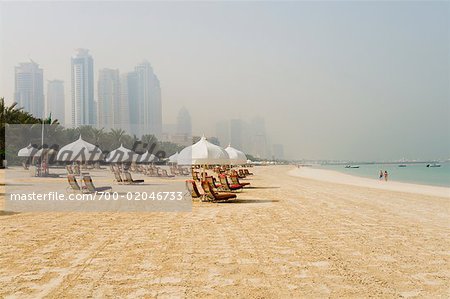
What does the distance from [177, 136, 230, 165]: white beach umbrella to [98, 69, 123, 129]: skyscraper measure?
5535 centimetres

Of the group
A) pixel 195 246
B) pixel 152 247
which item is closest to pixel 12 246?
pixel 152 247

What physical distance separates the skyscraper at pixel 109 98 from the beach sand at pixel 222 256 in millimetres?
62375

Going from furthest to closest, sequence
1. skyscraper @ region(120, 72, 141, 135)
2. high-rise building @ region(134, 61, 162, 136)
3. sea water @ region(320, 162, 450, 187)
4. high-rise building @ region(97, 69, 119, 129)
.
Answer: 1. high-rise building @ region(97, 69, 119, 129)
2. skyscraper @ region(120, 72, 141, 135)
3. high-rise building @ region(134, 61, 162, 136)
4. sea water @ region(320, 162, 450, 187)

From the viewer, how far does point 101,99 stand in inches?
2896

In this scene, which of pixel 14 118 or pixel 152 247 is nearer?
pixel 152 247

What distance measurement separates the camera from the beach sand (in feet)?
13.5

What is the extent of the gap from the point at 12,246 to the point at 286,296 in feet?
12.7

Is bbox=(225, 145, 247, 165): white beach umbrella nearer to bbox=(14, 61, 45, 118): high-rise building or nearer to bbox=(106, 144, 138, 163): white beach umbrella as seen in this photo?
bbox=(106, 144, 138, 163): white beach umbrella

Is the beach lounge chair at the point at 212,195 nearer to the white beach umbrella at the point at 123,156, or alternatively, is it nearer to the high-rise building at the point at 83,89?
the white beach umbrella at the point at 123,156

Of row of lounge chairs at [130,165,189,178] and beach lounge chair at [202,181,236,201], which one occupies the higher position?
row of lounge chairs at [130,165,189,178]

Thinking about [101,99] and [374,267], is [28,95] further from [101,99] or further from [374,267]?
[374,267]

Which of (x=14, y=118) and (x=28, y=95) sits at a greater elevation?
(x=28, y=95)

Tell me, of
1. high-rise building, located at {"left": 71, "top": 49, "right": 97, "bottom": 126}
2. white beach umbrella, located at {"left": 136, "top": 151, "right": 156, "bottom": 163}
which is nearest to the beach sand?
white beach umbrella, located at {"left": 136, "top": 151, "right": 156, "bottom": 163}

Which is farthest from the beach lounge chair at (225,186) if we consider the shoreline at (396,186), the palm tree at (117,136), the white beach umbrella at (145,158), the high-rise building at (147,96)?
the palm tree at (117,136)
